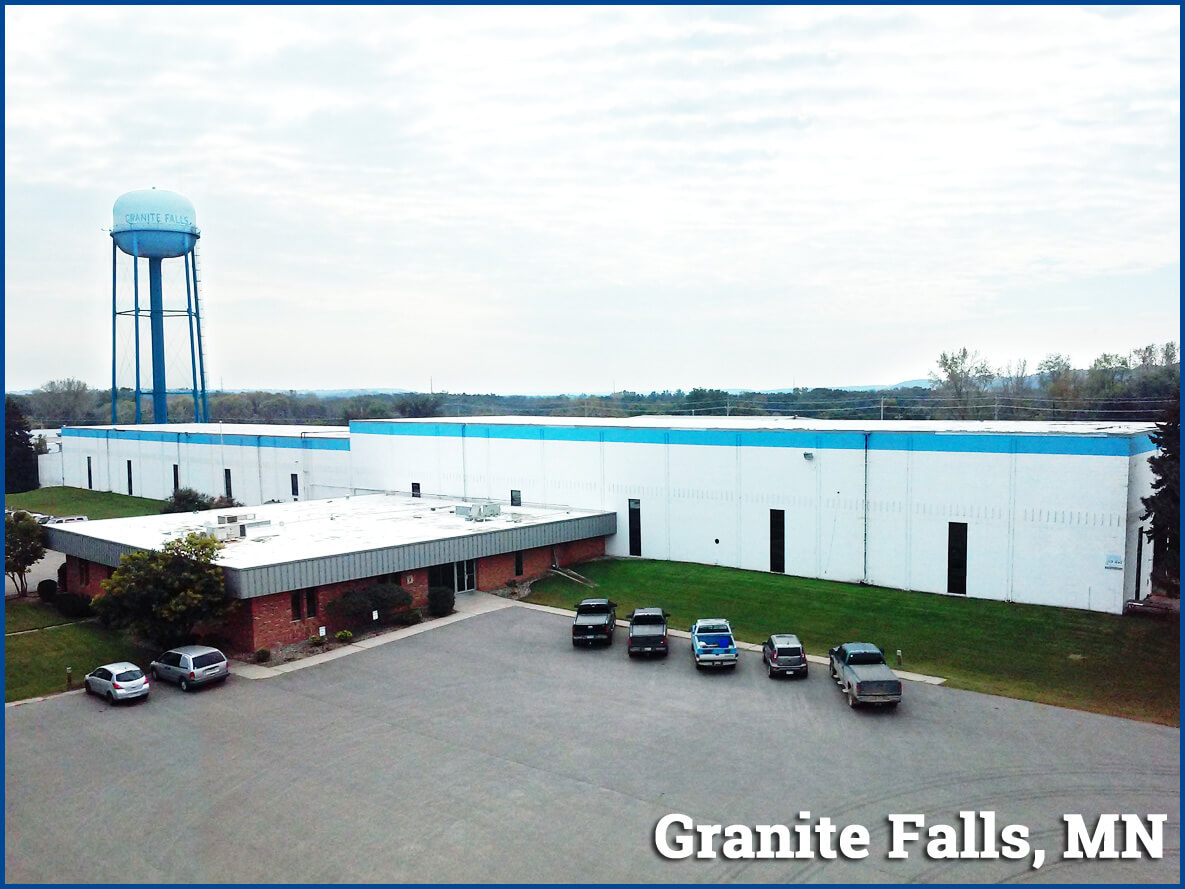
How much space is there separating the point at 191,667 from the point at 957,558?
27.4 metres

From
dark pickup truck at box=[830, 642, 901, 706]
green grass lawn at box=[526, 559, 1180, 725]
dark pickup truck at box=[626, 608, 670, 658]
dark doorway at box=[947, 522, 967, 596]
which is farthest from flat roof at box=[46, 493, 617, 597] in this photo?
dark pickup truck at box=[830, 642, 901, 706]

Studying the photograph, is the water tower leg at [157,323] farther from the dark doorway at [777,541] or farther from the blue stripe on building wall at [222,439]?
the dark doorway at [777,541]

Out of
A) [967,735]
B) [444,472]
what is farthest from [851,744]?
[444,472]

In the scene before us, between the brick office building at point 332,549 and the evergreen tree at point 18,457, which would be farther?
the evergreen tree at point 18,457

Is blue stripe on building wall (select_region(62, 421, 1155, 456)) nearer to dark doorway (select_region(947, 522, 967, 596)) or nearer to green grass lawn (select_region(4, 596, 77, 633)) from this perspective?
dark doorway (select_region(947, 522, 967, 596))

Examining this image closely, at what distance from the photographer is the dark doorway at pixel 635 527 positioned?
144 feet

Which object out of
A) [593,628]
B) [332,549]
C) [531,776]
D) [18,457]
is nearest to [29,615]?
[332,549]

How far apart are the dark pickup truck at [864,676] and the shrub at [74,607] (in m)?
28.2

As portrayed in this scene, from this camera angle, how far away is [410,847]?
1609 cm

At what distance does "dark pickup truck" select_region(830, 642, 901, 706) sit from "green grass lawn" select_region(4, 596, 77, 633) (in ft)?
93.1

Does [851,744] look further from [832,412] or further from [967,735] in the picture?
[832,412]

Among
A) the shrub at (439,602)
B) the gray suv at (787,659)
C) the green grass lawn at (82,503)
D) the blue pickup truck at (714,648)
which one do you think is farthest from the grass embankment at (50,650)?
the green grass lawn at (82,503)

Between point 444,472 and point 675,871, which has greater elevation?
point 444,472

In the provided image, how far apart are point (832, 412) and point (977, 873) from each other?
86174 mm
